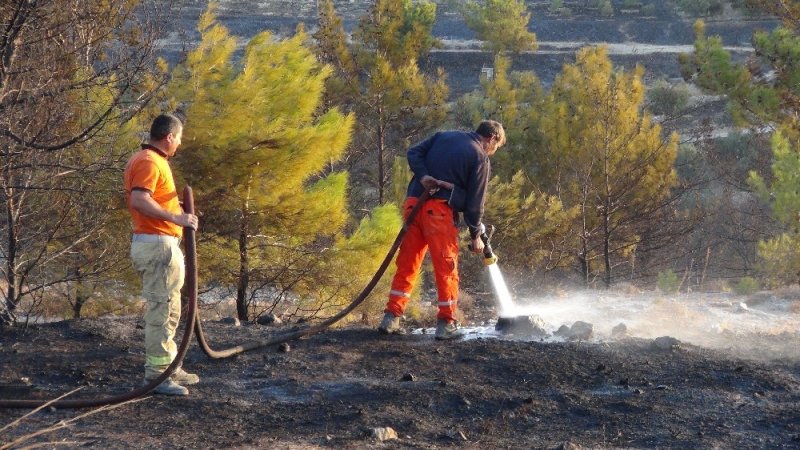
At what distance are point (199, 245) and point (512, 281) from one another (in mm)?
10371

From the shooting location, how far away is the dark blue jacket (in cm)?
711

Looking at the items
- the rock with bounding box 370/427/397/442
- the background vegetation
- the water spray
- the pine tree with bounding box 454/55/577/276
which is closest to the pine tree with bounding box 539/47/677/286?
the background vegetation

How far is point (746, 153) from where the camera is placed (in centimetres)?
3462

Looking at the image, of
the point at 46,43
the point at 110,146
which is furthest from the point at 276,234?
the point at 46,43

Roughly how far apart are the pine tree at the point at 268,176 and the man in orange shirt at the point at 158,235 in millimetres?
5295

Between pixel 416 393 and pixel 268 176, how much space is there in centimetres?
625

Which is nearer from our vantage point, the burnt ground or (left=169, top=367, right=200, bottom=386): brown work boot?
the burnt ground

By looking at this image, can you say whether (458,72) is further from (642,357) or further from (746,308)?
(642,357)

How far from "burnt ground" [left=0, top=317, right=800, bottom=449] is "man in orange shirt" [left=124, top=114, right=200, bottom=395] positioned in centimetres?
33

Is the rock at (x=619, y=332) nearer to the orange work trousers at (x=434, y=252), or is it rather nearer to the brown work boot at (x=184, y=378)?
the orange work trousers at (x=434, y=252)

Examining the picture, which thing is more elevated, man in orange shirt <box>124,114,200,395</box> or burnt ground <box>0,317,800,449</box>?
man in orange shirt <box>124,114,200,395</box>

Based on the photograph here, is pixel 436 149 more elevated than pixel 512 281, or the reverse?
pixel 436 149

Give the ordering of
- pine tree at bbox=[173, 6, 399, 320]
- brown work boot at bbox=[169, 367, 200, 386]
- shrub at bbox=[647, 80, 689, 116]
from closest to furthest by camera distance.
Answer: brown work boot at bbox=[169, 367, 200, 386], pine tree at bbox=[173, 6, 399, 320], shrub at bbox=[647, 80, 689, 116]

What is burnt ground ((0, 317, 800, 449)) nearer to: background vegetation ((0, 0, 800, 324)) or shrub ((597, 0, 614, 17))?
background vegetation ((0, 0, 800, 324))
